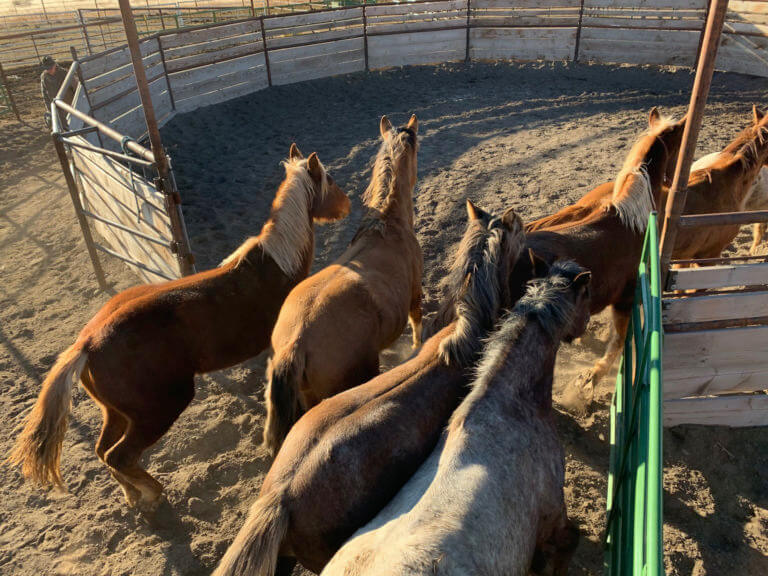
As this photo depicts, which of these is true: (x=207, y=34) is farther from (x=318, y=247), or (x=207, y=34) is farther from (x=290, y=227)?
(x=290, y=227)

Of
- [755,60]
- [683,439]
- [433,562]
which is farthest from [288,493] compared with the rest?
[755,60]

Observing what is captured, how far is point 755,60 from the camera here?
1060 centimetres

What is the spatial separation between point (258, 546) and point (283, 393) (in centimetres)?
99

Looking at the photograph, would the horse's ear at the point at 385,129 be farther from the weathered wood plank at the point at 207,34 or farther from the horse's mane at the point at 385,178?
the weathered wood plank at the point at 207,34

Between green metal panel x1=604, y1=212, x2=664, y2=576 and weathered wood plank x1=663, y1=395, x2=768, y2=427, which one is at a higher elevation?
green metal panel x1=604, y1=212, x2=664, y2=576

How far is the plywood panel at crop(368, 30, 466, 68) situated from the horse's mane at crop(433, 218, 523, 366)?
1113 centimetres

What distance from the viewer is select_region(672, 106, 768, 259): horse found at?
4477 millimetres

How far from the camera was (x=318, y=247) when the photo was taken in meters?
6.26

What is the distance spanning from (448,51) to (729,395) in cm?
1150

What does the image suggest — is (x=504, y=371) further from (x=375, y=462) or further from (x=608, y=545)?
(x=608, y=545)

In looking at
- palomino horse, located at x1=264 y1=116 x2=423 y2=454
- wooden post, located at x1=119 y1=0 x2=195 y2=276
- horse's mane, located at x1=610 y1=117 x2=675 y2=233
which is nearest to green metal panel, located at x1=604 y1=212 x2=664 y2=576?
horse's mane, located at x1=610 y1=117 x2=675 y2=233

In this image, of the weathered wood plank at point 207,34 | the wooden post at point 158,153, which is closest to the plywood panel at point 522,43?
the weathered wood plank at point 207,34

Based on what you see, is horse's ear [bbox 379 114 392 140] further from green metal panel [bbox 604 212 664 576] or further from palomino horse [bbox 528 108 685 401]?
green metal panel [bbox 604 212 664 576]

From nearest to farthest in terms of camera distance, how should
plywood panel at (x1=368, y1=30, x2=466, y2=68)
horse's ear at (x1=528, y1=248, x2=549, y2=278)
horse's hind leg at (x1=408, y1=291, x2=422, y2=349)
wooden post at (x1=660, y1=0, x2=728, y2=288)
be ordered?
wooden post at (x1=660, y1=0, x2=728, y2=288) → horse's ear at (x1=528, y1=248, x2=549, y2=278) → horse's hind leg at (x1=408, y1=291, x2=422, y2=349) → plywood panel at (x1=368, y1=30, x2=466, y2=68)
